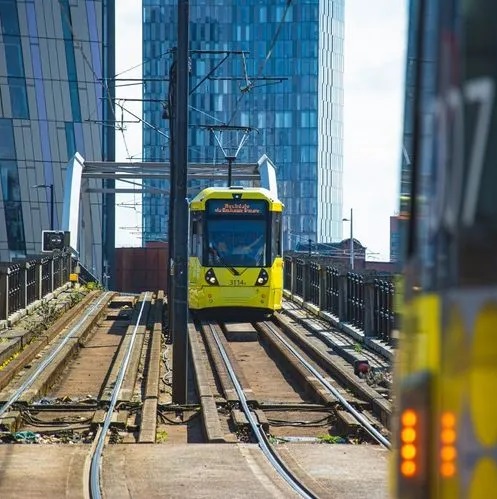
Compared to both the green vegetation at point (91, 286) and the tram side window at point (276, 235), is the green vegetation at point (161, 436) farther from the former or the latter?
the green vegetation at point (91, 286)

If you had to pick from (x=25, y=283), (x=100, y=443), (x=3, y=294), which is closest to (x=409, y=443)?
(x=100, y=443)

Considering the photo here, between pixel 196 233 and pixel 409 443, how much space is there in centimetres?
2409

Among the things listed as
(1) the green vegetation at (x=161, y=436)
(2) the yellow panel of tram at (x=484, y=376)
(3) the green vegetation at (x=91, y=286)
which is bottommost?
(3) the green vegetation at (x=91, y=286)

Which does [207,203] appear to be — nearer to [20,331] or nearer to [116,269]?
[20,331]

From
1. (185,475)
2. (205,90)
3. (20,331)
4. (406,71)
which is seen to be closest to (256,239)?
(20,331)

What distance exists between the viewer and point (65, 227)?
146 ft

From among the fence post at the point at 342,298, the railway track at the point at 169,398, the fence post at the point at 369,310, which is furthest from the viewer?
the fence post at the point at 342,298

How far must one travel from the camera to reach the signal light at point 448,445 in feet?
8.60

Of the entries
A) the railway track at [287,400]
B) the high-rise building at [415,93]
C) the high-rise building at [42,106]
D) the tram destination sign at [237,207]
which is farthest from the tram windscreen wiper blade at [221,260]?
the high-rise building at [42,106]

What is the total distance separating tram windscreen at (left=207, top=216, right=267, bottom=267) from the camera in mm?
26422

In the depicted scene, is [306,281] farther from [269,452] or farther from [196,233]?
[269,452]

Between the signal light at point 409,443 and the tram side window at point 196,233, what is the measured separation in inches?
926

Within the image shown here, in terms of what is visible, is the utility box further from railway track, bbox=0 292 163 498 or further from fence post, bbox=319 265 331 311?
fence post, bbox=319 265 331 311

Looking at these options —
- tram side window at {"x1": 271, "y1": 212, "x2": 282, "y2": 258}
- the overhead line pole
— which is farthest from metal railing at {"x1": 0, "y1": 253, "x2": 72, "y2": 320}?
the overhead line pole
